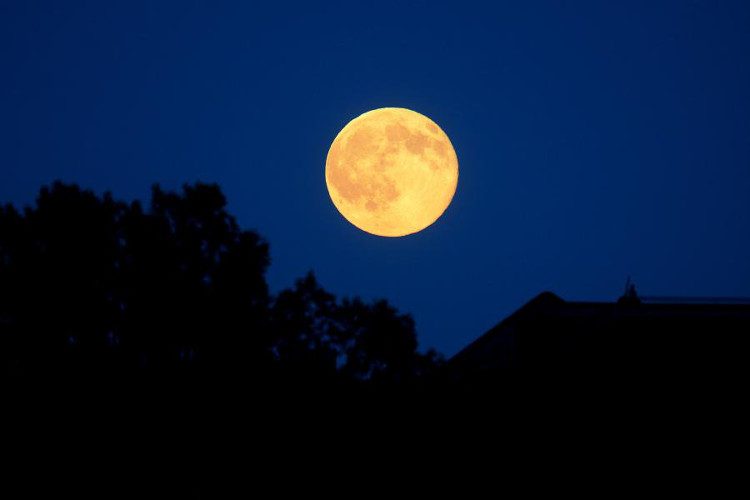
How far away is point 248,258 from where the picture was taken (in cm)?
1575

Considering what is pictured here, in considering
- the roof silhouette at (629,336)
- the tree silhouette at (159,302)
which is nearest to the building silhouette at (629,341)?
the roof silhouette at (629,336)

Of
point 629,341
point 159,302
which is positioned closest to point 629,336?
point 629,341

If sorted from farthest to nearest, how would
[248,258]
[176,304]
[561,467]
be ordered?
1. [248,258]
2. [176,304]
3. [561,467]

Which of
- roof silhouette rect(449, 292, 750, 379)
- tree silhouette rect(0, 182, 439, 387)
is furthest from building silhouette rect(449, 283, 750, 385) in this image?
tree silhouette rect(0, 182, 439, 387)

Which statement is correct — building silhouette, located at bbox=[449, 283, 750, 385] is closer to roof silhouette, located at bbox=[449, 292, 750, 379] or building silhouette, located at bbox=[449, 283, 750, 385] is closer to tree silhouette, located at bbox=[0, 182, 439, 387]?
roof silhouette, located at bbox=[449, 292, 750, 379]

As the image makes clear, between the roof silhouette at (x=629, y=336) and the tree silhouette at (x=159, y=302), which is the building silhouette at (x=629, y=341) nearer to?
the roof silhouette at (x=629, y=336)

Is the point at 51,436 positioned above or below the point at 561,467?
below

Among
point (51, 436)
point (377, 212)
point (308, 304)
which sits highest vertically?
point (377, 212)

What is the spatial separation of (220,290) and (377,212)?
11.6 ft

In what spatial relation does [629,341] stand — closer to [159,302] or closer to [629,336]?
[629,336]

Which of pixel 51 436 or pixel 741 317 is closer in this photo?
pixel 51 436

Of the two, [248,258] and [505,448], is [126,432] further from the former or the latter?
[505,448]

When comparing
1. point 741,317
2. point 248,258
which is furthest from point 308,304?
point 741,317

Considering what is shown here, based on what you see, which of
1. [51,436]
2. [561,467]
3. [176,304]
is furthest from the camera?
[176,304]
